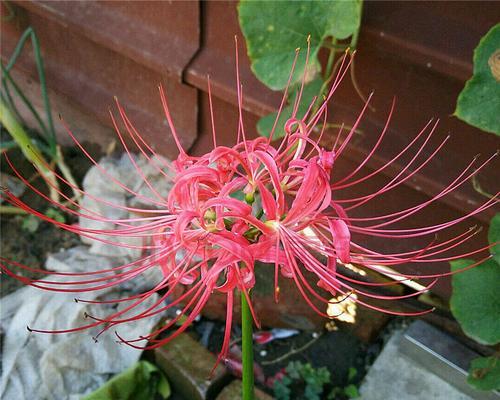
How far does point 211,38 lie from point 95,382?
45.2 inches

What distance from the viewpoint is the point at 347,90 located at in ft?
5.32

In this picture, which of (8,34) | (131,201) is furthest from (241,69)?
(8,34)

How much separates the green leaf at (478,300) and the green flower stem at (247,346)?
534mm

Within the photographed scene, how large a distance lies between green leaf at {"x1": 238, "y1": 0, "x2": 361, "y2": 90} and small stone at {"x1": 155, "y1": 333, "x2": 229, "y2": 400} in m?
0.82

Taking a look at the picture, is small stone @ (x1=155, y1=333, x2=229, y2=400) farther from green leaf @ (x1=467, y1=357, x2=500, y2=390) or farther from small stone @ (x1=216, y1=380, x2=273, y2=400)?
green leaf @ (x1=467, y1=357, x2=500, y2=390)

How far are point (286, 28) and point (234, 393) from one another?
0.98 m

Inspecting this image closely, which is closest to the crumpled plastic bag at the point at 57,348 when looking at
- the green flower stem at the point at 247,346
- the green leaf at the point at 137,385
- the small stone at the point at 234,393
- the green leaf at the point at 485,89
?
the green leaf at the point at 137,385

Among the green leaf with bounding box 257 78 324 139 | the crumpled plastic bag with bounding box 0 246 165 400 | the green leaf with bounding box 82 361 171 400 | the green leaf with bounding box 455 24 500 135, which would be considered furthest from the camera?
the crumpled plastic bag with bounding box 0 246 165 400

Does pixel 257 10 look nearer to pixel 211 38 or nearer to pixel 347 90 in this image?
pixel 347 90

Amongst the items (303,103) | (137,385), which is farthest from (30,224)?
(303,103)

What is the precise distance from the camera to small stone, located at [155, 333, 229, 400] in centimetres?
162

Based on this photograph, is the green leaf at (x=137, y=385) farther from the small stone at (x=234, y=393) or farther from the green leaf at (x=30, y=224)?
the green leaf at (x=30, y=224)

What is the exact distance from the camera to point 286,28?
1.37 metres

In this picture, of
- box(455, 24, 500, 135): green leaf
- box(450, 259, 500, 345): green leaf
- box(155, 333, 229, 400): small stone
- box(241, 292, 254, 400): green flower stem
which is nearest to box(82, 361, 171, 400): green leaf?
box(155, 333, 229, 400): small stone
